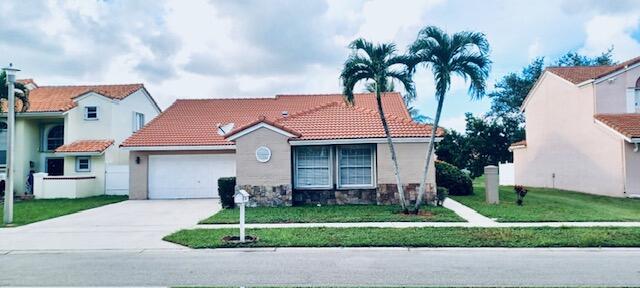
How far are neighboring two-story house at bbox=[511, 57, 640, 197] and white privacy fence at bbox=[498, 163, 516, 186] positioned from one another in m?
3.64

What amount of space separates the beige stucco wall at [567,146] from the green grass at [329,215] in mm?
10167

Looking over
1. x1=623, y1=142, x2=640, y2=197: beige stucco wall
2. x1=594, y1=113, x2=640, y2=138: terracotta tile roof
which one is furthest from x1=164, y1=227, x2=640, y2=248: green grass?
x1=623, y1=142, x2=640, y2=197: beige stucco wall

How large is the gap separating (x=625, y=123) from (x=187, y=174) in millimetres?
19768

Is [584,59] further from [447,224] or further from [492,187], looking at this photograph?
[447,224]

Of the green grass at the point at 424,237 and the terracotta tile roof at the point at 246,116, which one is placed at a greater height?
the terracotta tile roof at the point at 246,116

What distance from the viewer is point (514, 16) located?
53.6ft

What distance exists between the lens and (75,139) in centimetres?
2506

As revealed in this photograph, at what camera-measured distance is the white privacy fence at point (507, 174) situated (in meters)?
31.2

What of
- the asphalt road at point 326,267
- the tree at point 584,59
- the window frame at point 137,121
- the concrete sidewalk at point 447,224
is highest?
the tree at point 584,59

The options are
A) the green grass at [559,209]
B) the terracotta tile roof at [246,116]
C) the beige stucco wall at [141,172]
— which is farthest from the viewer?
the beige stucco wall at [141,172]

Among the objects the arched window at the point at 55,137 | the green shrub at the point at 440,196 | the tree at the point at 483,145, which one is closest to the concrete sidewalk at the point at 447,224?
the green shrub at the point at 440,196

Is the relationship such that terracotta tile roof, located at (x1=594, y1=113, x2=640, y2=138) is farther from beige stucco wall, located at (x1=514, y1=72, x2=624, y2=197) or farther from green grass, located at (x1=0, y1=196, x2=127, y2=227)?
green grass, located at (x1=0, y1=196, x2=127, y2=227)

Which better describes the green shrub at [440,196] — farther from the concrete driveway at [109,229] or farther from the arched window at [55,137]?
the arched window at [55,137]

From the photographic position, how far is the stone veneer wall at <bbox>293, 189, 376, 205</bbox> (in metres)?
16.8
